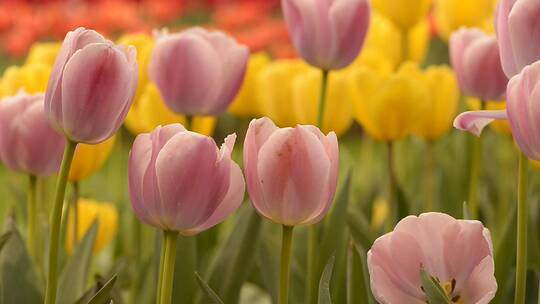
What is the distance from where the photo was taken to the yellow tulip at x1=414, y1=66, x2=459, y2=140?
62.7 inches

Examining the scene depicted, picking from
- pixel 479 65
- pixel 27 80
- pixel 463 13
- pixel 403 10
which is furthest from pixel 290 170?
pixel 463 13

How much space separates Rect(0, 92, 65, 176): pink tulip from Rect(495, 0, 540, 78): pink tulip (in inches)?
17.9

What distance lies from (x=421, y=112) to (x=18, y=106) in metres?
0.63

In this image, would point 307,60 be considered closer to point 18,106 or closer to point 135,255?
point 18,106

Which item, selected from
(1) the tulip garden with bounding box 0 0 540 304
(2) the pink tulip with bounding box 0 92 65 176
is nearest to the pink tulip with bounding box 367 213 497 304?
(1) the tulip garden with bounding box 0 0 540 304

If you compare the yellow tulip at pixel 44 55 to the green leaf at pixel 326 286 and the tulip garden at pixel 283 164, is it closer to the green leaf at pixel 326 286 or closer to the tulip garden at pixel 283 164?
the tulip garden at pixel 283 164

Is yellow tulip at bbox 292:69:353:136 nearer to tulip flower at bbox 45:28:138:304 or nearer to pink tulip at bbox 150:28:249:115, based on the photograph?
pink tulip at bbox 150:28:249:115

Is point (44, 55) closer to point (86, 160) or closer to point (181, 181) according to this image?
point (86, 160)

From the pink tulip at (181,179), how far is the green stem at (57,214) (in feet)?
0.18

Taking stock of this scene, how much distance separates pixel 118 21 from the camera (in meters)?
4.11

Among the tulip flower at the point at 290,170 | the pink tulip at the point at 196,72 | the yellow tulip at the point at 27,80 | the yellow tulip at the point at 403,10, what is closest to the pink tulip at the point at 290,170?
the tulip flower at the point at 290,170

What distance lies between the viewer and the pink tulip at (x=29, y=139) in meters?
1.12

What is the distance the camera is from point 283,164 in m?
0.89

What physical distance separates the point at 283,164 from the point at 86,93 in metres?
0.17
